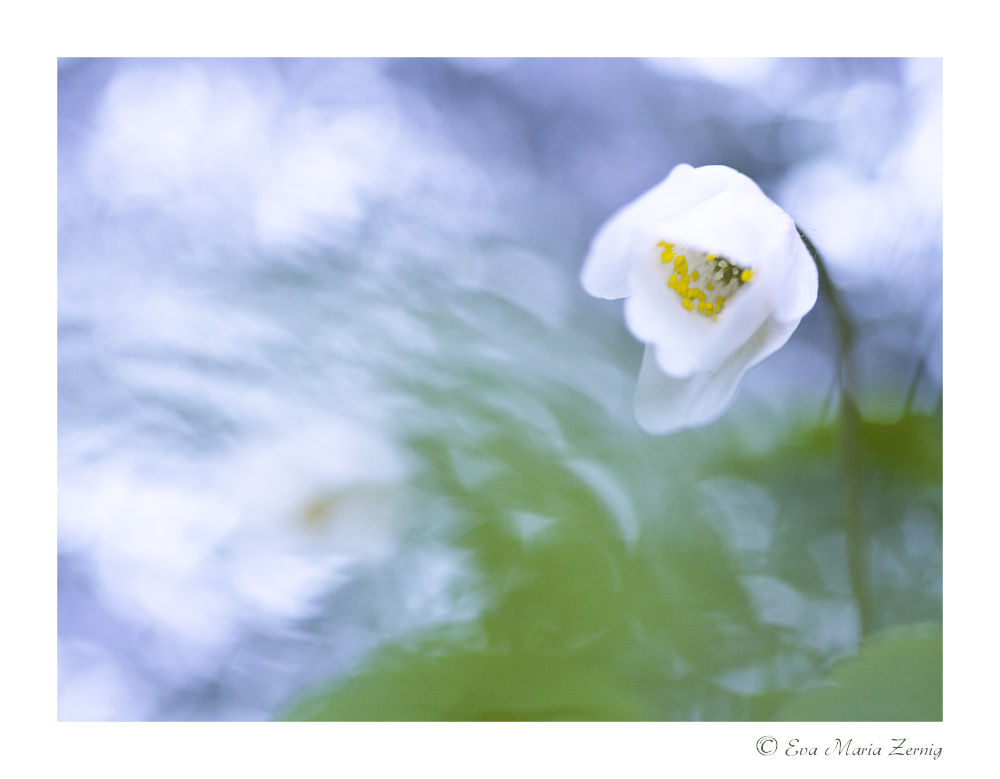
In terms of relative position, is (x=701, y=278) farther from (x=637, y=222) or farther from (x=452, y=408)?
(x=452, y=408)

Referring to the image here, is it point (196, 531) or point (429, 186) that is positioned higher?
point (429, 186)

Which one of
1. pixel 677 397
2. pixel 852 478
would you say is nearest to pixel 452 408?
pixel 677 397

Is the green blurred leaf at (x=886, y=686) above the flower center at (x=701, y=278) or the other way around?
the other way around

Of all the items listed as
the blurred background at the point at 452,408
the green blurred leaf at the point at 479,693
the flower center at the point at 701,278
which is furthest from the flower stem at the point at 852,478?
the green blurred leaf at the point at 479,693

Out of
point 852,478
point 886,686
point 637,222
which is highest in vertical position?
point 637,222

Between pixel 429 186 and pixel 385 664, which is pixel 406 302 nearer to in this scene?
pixel 429 186

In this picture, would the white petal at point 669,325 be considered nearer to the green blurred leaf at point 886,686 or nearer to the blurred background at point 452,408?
the blurred background at point 452,408
